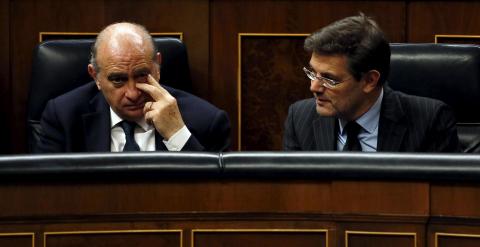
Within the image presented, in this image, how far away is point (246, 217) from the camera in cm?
104

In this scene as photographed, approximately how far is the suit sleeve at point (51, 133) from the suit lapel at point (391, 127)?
1.71 feet

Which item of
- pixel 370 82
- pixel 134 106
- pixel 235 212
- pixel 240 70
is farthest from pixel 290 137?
pixel 235 212

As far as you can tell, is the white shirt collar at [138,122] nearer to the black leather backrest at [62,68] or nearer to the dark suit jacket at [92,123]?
the dark suit jacket at [92,123]

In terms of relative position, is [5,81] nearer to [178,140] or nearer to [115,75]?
[115,75]

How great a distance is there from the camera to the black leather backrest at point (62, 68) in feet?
5.35

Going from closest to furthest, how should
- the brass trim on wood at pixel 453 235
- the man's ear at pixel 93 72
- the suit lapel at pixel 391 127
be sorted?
1. the brass trim on wood at pixel 453 235
2. the suit lapel at pixel 391 127
3. the man's ear at pixel 93 72

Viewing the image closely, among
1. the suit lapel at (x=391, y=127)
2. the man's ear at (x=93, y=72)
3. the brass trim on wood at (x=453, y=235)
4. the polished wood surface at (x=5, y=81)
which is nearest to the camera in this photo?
the brass trim on wood at (x=453, y=235)

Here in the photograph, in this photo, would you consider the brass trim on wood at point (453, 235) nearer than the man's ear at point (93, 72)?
Yes

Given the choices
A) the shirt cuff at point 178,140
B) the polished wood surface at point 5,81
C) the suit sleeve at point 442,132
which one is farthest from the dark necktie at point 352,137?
the polished wood surface at point 5,81

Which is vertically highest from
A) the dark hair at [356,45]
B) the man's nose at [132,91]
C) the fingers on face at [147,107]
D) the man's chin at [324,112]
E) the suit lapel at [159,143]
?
the dark hair at [356,45]

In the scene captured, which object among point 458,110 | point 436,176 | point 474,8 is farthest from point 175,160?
point 474,8

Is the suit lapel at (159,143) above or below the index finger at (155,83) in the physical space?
below

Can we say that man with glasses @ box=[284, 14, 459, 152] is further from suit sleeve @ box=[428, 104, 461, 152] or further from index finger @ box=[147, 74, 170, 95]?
index finger @ box=[147, 74, 170, 95]

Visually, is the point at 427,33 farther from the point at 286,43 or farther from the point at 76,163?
the point at 76,163
